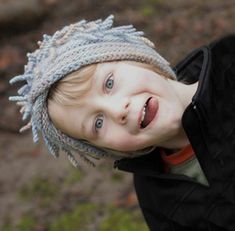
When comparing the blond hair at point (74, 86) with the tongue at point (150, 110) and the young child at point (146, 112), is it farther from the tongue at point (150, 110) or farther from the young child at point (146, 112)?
the tongue at point (150, 110)

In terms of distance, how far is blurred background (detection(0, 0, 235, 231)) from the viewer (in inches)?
180

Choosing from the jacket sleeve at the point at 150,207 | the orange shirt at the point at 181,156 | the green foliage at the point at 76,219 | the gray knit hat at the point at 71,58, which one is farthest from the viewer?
the green foliage at the point at 76,219

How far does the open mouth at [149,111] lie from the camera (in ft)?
7.86

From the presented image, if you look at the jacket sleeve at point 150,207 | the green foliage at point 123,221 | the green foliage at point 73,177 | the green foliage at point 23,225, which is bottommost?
the green foliage at point 23,225

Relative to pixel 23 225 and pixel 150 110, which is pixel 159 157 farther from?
pixel 23 225

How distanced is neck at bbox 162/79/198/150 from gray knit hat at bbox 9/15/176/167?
0.09 m

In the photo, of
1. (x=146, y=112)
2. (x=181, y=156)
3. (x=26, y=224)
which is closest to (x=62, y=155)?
(x=26, y=224)

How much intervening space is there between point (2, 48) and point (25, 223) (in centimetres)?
283

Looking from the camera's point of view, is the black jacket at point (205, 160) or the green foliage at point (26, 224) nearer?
the black jacket at point (205, 160)

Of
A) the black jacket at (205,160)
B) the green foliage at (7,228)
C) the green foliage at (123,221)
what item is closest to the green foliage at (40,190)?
the green foliage at (7,228)

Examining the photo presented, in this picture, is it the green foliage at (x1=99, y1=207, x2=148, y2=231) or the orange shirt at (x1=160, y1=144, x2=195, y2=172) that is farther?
the green foliage at (x1=99, y1=207, x2=148, y2=231)

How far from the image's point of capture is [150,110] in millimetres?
2404

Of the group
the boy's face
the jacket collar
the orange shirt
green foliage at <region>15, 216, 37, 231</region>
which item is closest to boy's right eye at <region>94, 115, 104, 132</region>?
the boy's face

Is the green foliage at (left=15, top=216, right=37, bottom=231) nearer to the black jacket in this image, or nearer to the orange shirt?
the black jacket
